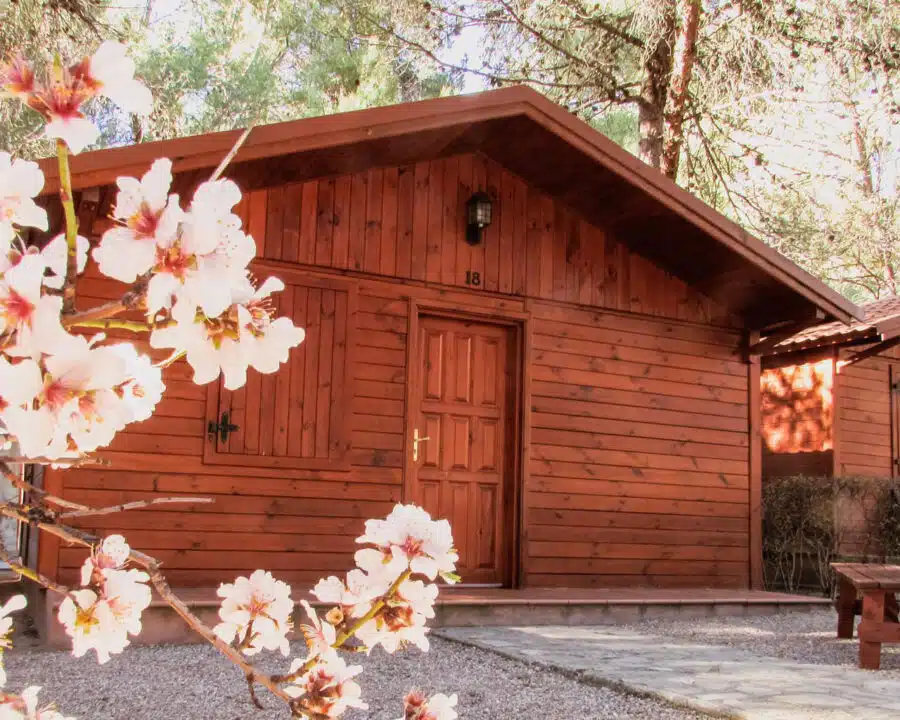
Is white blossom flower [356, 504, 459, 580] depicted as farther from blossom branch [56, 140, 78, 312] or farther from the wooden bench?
the wooden bench

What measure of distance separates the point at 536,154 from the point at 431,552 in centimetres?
641

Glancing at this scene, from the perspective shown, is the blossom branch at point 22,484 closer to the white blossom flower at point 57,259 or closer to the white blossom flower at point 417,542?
the white blossom flower at point 57,259

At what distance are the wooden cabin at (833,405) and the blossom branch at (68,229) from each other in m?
9.81

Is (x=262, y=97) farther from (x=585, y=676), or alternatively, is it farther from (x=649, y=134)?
(x=585, y=676)

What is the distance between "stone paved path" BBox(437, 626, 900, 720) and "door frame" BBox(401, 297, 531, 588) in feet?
3.54

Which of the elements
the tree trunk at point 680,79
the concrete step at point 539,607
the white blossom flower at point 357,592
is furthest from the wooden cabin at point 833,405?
the white blossom flower at point 357,592

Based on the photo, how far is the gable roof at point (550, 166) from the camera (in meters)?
5.84

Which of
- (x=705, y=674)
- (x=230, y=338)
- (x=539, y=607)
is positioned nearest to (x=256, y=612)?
(x=230, y=338)

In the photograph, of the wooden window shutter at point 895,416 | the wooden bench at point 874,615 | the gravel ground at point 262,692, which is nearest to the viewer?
the gravel ground at point 262,692

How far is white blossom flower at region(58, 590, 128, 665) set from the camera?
1.09m

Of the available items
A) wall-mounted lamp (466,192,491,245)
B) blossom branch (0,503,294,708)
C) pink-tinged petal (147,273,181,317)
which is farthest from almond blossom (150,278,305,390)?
wall-mounted lamp (466,192,491,245)

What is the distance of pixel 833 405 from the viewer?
33.9ft

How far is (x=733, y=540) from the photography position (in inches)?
325

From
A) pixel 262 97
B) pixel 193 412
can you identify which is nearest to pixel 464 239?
pixel 193 412
